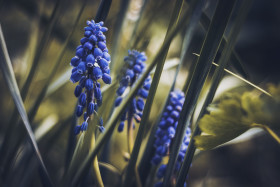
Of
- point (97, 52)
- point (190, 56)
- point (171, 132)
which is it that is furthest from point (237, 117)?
point (190, 56)

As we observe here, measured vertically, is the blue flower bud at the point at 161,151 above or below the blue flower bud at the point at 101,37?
below

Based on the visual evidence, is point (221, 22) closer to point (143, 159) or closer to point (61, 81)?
point (143, 159)

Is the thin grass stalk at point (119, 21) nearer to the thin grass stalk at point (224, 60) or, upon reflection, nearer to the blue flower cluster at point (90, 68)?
the blue flower cluster at point (90, 68)

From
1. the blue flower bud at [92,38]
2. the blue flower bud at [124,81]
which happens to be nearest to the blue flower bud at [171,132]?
the blue flower bud at [124,81]

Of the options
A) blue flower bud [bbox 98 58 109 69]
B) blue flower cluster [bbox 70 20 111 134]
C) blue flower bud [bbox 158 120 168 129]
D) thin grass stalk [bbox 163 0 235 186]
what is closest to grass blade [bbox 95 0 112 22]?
blue flower cluster [bbox 70 20 111 134]

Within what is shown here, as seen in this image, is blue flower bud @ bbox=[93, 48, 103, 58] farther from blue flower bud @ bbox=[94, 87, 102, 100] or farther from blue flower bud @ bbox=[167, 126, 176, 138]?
blue flower bud @ bbox=[167, 126, 176, 138]

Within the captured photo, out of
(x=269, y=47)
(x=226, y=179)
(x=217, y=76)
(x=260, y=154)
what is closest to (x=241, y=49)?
(x=269, y=47)
